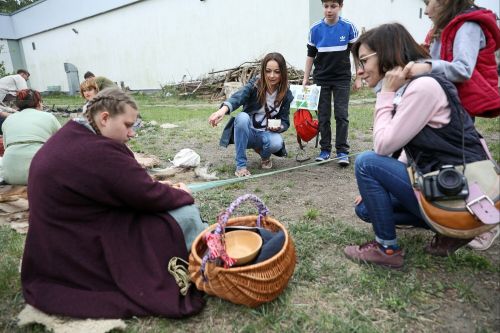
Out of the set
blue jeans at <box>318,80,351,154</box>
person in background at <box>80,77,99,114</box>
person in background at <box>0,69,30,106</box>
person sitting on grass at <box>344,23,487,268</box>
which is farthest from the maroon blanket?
person in background at <box>0,69,30,106</box>

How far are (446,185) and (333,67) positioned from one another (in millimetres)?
2991

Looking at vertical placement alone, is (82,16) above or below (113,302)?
above

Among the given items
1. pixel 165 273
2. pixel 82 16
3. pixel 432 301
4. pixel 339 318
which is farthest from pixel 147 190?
pixel 82 16

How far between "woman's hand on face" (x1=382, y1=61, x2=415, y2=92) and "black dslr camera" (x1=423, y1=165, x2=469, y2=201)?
1.69ft

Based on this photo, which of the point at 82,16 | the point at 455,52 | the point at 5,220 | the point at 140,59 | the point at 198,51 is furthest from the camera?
the point at 82,16

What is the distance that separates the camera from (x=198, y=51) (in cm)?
1634

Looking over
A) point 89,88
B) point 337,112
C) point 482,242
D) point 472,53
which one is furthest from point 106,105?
point 337,112

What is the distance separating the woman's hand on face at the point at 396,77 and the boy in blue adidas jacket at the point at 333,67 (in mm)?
2254

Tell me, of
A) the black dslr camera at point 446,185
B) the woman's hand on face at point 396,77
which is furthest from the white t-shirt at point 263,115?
the black dslr camera at point 446,185

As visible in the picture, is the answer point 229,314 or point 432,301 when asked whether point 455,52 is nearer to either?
point 432,301

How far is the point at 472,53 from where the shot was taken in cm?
215

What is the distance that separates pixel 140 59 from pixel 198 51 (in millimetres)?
4194

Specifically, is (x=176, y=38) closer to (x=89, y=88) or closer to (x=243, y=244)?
(x=89, y=88)

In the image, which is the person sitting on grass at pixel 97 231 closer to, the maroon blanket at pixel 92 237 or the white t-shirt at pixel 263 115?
the maroon blanket at pixel 92 237
